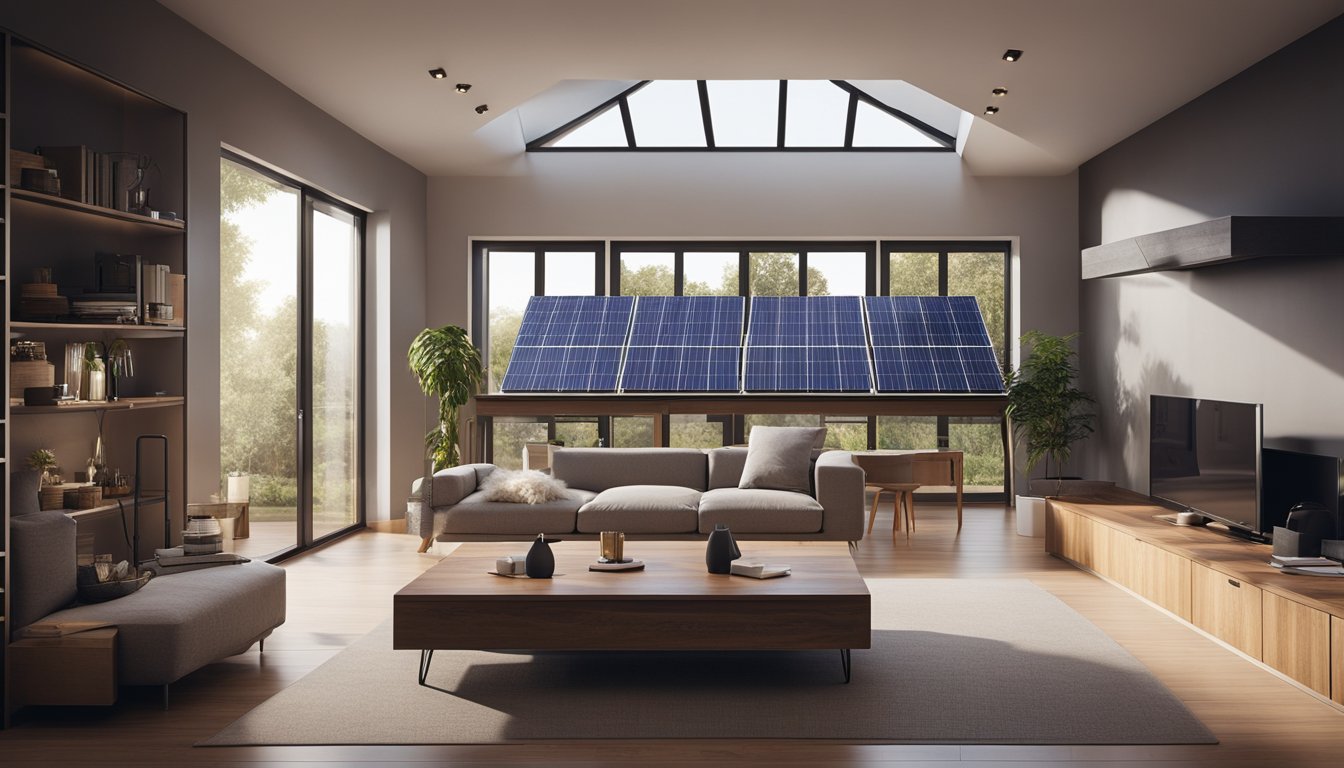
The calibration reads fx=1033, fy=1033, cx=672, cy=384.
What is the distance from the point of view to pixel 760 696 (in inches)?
152

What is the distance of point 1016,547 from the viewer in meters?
7.27

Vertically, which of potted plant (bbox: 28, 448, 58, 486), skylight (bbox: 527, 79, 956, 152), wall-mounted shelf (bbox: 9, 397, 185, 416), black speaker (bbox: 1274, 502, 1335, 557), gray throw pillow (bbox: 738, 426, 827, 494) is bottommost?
black speaker (bbox: 1274, 502, 1335, 557)

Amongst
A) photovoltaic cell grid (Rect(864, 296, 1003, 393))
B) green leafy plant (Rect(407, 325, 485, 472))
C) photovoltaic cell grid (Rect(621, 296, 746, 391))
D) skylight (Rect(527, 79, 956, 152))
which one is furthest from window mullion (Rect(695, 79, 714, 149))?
green leafy plant (Rect(407, 325, 485, 472))

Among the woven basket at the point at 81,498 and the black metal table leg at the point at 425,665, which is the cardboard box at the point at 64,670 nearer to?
the woven basket at the point at 81,498

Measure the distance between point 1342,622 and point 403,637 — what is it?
3441 mm

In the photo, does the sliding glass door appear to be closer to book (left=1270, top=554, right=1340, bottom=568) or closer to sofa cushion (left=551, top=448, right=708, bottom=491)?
sofa cushion (left=551, top=448, right=708, bottom=491)

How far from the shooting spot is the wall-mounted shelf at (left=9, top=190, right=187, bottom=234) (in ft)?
Answer: 12.3

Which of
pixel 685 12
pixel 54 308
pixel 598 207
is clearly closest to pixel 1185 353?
pixel 685 12

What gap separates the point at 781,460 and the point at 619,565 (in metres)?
2.39

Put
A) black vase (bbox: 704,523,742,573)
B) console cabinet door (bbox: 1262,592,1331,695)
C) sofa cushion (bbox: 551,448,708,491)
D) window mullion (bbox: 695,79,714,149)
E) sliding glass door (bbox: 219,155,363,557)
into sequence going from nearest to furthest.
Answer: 1. console cabinet door (bbox: 1262,592,1331,695)
2. black vase (bbox: 704,523,742,573)
3. sliding glass door (bbox: 219,155,363,557)
4. sofa cushion (bbox: 551,448,708,491)
5. window mullion (bbox: 695,79,714,149)

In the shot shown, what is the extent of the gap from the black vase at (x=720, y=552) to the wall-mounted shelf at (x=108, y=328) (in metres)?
2.60

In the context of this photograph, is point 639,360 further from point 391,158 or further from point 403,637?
point 403,637

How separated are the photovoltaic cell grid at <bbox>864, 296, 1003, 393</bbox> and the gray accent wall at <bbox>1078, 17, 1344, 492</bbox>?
3.49 feet

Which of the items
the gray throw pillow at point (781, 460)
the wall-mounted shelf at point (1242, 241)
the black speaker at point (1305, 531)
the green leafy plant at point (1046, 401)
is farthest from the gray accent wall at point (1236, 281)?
the gray throw pillow at point (781, 460)
